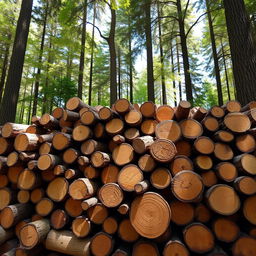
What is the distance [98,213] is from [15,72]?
6026 millimetres

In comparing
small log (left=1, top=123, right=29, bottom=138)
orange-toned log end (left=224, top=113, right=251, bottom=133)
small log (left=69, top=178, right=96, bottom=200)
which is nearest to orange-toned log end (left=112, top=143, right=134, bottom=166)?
small log (left=69, top=178, right=96, bottom=200)

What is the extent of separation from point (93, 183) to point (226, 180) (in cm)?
156

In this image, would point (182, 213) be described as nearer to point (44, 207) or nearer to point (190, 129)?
point (190, 129)

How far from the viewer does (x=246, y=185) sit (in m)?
2.08

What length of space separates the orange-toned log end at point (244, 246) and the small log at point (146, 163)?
107 cm

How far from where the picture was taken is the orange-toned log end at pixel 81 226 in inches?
91.0

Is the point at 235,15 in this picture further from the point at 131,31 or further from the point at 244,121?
the point at 131,31

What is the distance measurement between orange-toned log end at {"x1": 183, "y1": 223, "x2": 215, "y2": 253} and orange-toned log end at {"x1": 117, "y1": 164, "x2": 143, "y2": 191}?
0.69m

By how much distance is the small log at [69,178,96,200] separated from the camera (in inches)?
94.3

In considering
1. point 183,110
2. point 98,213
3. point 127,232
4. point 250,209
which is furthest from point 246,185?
point 98,213

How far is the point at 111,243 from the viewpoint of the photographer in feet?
7.11

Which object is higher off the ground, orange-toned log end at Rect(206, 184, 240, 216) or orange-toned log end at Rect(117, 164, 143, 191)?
orange-toned log end at Rect(117, 164, 143, 191)

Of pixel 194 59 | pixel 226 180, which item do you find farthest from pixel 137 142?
pixel 194 59

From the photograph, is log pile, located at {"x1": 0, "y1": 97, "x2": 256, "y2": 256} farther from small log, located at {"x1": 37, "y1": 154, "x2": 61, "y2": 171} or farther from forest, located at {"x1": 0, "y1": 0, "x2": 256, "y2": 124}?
forest, located at {"x1": 0, "y1": 0, "x2": 256, "y2": 124}
